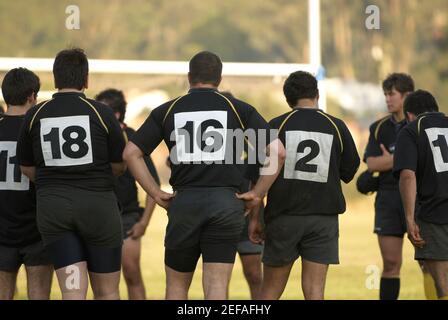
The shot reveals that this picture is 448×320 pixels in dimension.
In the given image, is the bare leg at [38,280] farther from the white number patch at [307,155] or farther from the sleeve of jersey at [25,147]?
the white number patch at [307,155]

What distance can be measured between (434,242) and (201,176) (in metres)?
2.02

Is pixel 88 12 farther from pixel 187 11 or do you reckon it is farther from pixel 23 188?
pixel 23 188

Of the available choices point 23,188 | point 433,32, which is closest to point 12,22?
point 433,32

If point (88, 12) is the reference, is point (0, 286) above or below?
below

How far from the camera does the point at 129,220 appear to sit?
370 inches

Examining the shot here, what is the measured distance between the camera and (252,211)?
283 inches

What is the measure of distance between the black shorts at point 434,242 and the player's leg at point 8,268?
3044 millimetres

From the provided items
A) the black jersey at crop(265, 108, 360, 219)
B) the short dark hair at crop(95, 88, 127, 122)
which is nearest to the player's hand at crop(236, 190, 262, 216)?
the black jersey at crop(265, 108, 360, 219)

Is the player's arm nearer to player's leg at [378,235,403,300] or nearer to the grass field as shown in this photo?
player's leg at [378,235,403,300]

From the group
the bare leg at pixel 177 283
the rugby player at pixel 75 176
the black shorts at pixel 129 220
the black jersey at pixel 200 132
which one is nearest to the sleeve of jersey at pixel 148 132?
the black jersey at pixel 200 132

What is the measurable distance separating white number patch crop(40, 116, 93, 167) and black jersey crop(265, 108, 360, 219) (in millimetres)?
1456

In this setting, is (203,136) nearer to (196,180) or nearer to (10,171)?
(196,180)

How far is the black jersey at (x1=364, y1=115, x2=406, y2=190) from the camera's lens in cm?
926

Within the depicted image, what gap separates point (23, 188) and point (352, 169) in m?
2.45
